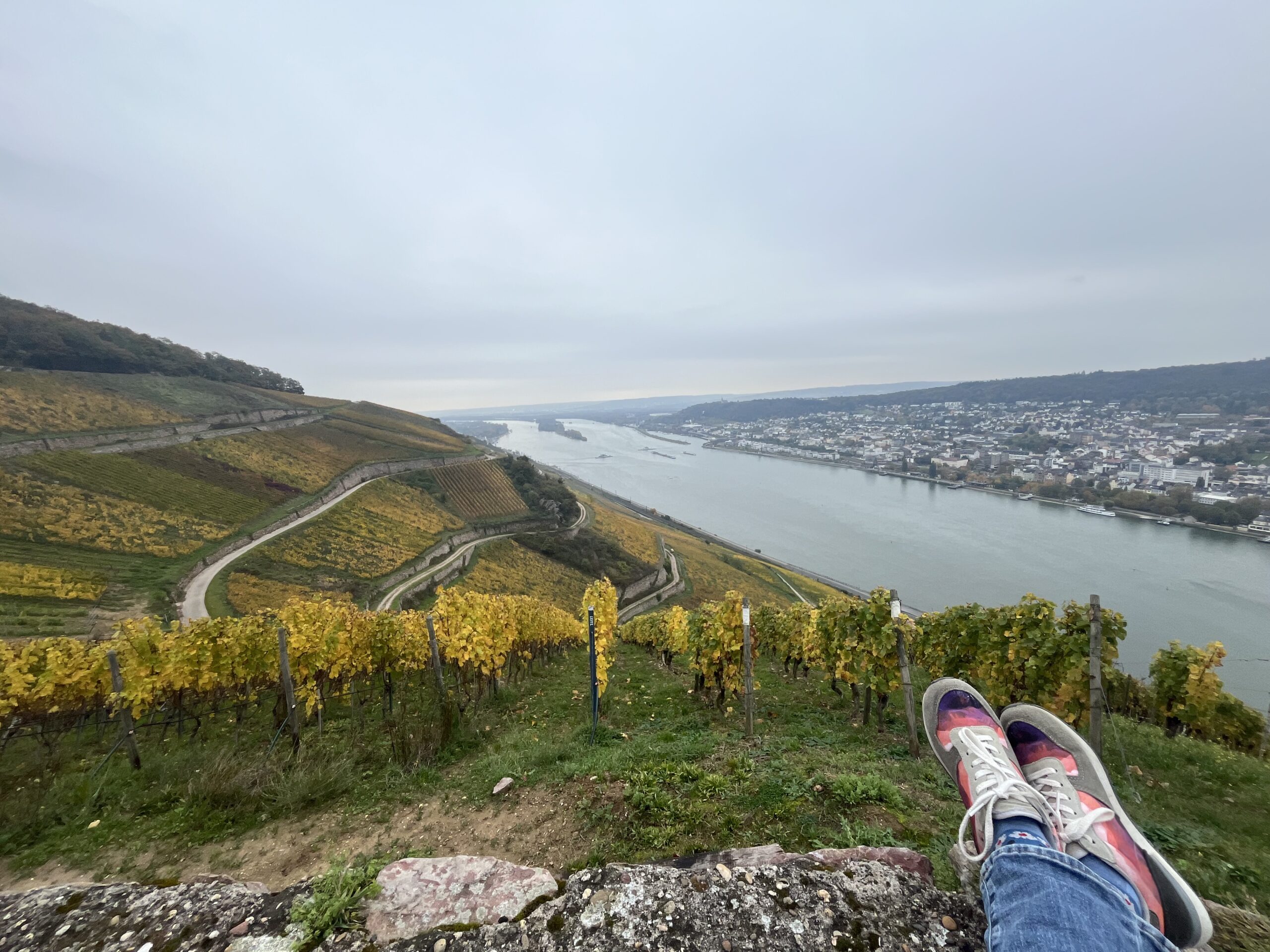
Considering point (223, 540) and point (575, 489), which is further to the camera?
point (575, 489)

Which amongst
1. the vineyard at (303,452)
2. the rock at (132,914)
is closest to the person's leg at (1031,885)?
the rock at (132,914)

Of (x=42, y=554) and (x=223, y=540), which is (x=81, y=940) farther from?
(x=223, y=540)

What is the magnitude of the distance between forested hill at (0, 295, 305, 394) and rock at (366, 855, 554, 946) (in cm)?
8686

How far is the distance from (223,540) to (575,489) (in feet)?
202

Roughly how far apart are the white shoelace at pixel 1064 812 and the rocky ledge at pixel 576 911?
580 millimetres

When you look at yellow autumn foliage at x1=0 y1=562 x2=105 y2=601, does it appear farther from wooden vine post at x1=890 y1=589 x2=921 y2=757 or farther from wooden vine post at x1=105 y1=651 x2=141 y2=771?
wooden vine post at x1=890 y1=589 x2=921 y2=757

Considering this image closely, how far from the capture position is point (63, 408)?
4231cm

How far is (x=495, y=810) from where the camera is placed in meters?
4.23

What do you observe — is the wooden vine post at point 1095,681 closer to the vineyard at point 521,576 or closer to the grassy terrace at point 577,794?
the grassy terrace at point 577,794

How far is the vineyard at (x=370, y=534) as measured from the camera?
103ft

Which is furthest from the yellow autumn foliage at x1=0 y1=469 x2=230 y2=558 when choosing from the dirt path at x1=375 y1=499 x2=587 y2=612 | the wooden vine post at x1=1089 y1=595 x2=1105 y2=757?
the wooden vine post at x1=1089 y1=595 x2=1105 y2=757

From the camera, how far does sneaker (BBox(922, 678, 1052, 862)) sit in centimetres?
242

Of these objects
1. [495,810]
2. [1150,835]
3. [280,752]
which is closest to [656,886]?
[495,810]

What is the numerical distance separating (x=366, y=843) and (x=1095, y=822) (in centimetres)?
512
